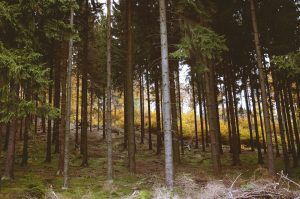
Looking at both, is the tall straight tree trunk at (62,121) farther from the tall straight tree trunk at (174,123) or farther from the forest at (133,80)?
the tall straight tree trunk at (174,123)

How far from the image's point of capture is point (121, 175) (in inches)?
641

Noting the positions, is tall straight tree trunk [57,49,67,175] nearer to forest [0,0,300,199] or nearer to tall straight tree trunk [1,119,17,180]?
forest [0,0,300,199]

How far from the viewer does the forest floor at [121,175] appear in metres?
11.1

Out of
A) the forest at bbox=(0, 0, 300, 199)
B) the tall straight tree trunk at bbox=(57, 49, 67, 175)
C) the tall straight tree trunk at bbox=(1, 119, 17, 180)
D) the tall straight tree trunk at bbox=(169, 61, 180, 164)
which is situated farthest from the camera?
the tall straight tree trunk at bbox=(169, 61, 180, 164)

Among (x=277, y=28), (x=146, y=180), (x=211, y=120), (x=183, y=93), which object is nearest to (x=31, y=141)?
(x=146, y=180)

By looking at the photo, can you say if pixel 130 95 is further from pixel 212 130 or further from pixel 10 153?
pixel 10 153

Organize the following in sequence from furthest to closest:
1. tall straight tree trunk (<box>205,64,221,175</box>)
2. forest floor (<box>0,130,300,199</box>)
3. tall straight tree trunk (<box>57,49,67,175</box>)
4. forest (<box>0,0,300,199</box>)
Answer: tall straight tree trunk (<box>57,49,67,175</box>)
tall straight tree trunk (<box>205,64,221,175</box>)
forest floor (<box>0,130,300,199</box>)
forest (<box>0,0,300,199</box>)

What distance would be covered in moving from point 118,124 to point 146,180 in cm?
2491

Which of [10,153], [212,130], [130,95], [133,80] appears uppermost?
[133,80]

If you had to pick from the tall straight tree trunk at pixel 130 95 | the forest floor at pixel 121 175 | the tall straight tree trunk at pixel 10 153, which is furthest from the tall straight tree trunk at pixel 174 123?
the tall straight tree trunk at pixel 10 153

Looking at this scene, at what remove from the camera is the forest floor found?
11070mm

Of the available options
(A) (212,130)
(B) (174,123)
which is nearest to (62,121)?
(B) (174,123)

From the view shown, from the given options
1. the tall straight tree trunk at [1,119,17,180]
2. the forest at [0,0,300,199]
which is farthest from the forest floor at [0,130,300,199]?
the tall straight tree trunk at [1,119,17,180]


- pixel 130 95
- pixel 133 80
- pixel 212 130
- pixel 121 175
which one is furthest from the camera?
pixel 133 80
